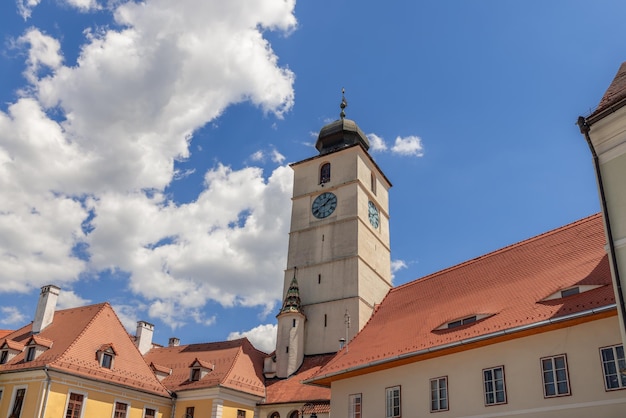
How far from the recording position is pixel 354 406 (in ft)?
71.6

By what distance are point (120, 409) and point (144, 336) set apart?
9685mm

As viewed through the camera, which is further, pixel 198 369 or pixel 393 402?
pixel 198 369

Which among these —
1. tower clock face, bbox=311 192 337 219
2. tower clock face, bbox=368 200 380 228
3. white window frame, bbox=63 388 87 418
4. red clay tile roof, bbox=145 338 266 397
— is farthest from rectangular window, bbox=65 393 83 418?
tower clock face, bbox=368 200 380 228

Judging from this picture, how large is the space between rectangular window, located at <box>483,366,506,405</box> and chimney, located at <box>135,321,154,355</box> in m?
26.8

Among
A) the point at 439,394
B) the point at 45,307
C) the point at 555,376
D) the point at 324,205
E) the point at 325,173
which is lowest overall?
the point at 439,394

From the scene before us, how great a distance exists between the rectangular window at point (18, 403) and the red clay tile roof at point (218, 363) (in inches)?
335

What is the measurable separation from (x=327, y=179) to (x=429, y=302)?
22355mm

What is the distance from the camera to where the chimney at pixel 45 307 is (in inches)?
1250

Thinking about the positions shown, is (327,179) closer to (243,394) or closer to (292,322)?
(292,322)

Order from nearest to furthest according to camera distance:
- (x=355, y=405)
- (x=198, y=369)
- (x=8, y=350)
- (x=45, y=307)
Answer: (x=355, y=405) < (x=8, y=350) < (x=45, y=307) < (x=198, y=369)

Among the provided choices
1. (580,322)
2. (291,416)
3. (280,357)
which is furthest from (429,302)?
(280,357)

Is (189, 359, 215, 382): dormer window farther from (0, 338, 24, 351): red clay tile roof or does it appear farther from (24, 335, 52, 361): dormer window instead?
(0, 338, 24, 351): red clay tile roof

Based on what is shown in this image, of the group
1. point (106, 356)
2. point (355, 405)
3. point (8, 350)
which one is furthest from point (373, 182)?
point (8, 350)

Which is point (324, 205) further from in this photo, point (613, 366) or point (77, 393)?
point (613, 366)
